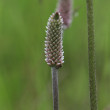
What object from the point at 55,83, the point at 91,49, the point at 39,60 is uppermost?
the point at 91,49

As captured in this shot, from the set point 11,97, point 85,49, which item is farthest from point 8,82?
point 85,49

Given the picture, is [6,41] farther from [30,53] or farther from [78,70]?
[78,70]

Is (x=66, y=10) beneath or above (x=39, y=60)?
above

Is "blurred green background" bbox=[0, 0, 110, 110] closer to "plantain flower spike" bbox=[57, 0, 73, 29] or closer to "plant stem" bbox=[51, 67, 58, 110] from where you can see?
"plantain flower spike" bbox=[57, 0, 73, 29]

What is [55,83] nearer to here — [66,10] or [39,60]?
[66,10]

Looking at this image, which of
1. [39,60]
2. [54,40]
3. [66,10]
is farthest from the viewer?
[39,60]

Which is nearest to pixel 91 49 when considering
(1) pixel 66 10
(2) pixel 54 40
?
(2) pixel 54 40

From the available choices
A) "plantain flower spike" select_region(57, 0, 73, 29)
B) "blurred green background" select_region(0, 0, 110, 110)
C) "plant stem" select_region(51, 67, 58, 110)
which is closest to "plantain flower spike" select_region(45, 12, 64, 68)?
"plant stem" select_region(51, 67, 58, 110)
